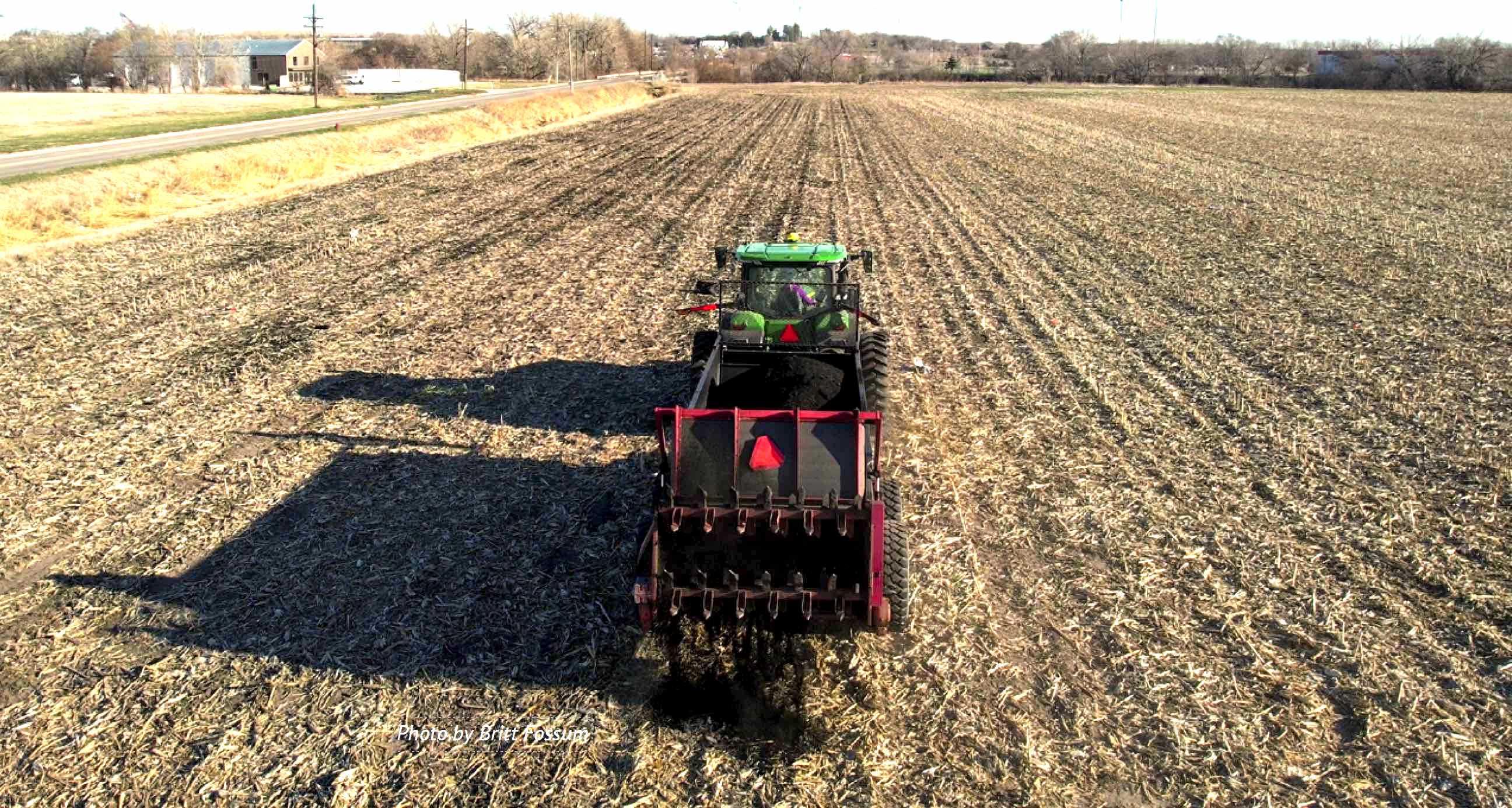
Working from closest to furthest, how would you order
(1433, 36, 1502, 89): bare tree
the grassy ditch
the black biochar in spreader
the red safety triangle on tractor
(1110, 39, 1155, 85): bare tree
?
the red safety triangle on tractor
the black biochar in spreader
the grassy ditch
(1433, 36, 1502, 89): bare tree
(1110, 39, 1155, 85): bare tree

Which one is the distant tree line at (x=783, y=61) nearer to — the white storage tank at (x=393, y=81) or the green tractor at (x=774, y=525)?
the white storage tank at (x=393, y=81)

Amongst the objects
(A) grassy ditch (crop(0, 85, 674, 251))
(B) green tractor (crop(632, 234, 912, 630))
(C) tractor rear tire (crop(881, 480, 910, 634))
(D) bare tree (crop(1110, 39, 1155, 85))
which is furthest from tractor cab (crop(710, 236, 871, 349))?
(D) bare tree (crop(1110, 39, 1155, 85))

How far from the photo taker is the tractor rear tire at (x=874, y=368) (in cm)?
991

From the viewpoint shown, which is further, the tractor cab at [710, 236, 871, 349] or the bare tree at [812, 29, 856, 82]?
the bare tree at [812, 29, 856, 82]

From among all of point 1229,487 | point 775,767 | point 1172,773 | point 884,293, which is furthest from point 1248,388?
point 775,767

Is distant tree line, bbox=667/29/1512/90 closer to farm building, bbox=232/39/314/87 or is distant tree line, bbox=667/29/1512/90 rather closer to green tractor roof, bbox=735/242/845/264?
farm building, bbox=232/39/314/87

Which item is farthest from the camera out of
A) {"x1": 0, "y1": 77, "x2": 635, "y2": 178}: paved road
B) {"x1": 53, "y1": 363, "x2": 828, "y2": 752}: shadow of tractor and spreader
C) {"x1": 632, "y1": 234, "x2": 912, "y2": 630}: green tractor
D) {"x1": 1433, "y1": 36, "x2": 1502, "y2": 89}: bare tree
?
{"x1": 1433, "y1": 36, "x2": 1502, "y2": 89}: bare tree

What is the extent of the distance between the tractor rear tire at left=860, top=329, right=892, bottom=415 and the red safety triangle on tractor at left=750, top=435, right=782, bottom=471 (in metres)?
2.66

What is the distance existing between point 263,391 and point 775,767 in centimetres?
897

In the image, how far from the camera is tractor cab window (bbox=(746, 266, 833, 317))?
10.8 meters

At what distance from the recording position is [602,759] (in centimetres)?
589

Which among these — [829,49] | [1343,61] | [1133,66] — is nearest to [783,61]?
[829,49]

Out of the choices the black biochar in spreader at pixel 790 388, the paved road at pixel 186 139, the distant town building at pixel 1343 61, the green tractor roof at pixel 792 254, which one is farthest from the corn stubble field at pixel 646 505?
the distant town building at pixel 1343 61

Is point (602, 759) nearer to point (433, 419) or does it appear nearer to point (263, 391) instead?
point (433, 419)
